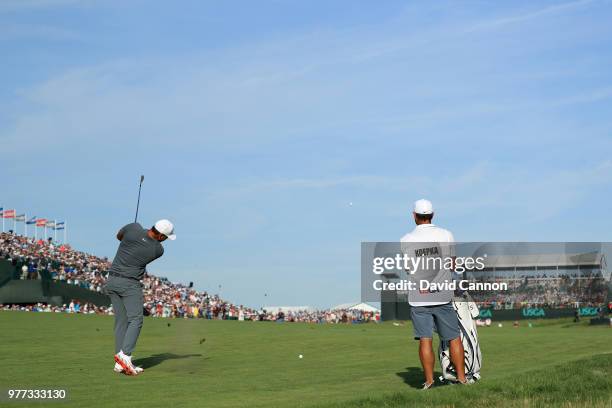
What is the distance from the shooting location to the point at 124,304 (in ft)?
38.8

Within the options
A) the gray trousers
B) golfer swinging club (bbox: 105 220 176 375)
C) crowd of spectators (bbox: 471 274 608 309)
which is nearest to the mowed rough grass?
the gray trousers

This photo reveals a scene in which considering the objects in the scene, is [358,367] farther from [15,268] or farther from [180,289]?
[180,289]

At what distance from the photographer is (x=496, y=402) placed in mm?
8000

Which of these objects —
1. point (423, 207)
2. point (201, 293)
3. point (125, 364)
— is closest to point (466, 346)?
point (423, 207)

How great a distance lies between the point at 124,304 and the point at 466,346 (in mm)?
5047

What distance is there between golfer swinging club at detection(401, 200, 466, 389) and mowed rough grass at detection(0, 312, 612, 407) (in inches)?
16.7

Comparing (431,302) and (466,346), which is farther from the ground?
(431,302)

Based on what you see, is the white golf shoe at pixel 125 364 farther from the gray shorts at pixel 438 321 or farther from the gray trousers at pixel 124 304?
the gray shorts at pixel 438 321

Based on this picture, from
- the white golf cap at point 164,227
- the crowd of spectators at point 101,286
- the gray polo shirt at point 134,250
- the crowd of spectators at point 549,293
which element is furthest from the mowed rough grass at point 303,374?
the crowd of spectators at point 549,293

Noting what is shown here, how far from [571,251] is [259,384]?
60.9 m

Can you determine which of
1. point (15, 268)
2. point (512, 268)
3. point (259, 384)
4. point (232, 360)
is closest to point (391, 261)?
point (512, 268)

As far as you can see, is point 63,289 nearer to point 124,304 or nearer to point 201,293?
point 201,293

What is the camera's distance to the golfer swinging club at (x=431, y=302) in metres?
9.22

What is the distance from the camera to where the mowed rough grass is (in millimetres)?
8273
